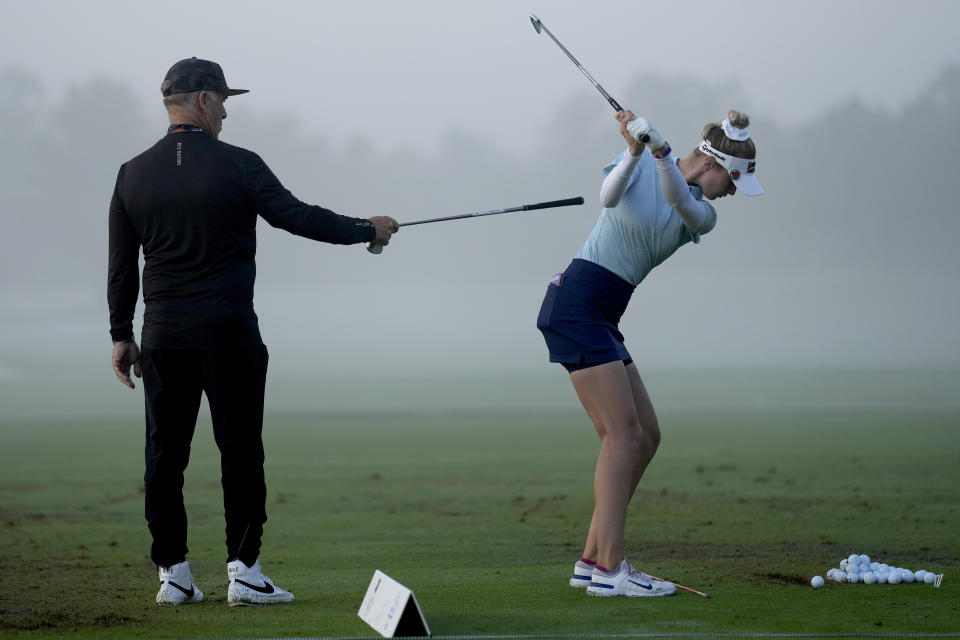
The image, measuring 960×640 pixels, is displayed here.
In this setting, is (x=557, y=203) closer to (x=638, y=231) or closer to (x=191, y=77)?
(x=638, y=231)

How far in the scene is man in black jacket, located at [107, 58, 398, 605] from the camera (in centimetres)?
297

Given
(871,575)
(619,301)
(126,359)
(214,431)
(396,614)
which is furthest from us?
(871,575)

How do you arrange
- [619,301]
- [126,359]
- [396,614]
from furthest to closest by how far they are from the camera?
[619,301] < [126,359] < [396,614]

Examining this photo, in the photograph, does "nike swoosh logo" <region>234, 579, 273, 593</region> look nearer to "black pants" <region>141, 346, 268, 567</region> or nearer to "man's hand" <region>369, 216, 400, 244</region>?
"black pants" <region>141, 346, 268, 567</region>

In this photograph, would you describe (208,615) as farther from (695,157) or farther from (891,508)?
(891,508)

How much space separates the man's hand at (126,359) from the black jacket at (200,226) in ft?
0.36

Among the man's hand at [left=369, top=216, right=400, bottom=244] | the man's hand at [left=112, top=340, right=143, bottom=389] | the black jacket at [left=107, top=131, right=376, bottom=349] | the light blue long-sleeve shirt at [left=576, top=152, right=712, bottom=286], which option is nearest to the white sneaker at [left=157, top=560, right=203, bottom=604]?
the man's hand at [left=112, top=340, right=143, bottom=389]

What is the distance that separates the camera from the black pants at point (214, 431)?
303 centimetres

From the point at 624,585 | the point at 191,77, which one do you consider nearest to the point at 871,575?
the point at 624,585

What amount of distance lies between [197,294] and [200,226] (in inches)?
6.7

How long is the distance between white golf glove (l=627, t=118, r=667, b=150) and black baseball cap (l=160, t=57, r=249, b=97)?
1.06 metres

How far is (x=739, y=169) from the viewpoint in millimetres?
3303

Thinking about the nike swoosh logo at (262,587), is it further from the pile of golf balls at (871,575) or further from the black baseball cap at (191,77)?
the pile of golf balls at (871,575)

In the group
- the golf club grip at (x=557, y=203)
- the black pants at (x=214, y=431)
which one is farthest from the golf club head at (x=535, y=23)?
the black pants at (x=214, y=431)
